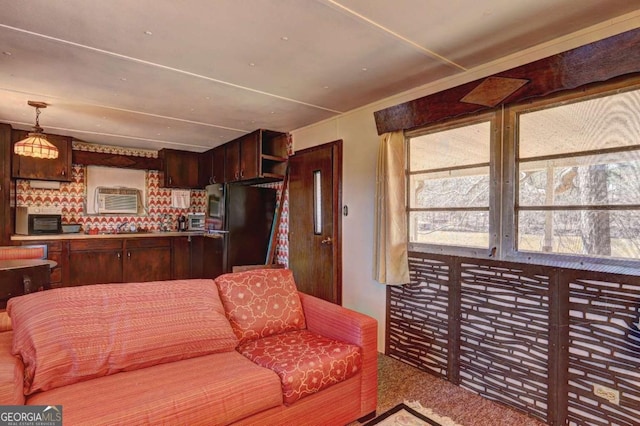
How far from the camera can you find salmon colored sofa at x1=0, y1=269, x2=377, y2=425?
1399mm

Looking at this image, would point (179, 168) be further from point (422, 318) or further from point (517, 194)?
point (517, 194)

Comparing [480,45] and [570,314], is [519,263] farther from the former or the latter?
[480,45]

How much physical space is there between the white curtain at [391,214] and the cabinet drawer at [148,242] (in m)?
3.80

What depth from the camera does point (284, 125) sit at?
13.7 ft

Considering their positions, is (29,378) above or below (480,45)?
below

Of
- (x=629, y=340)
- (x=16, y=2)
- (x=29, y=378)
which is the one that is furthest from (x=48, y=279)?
(x=629, y=340)

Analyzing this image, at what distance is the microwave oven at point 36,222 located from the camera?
4.62 m

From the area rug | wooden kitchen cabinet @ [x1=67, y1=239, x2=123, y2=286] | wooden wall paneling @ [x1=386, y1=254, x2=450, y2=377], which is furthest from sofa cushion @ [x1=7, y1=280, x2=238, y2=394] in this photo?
wooden kitchen cabinet @ [x1=67, y1=239, x2=123, y2=286]

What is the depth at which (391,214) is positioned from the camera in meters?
2.88

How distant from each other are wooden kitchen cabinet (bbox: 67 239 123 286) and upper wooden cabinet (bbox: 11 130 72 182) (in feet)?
3.34

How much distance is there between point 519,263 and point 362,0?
1909 millimetres

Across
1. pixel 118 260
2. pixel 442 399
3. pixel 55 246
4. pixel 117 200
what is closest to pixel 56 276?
pixel 55 246

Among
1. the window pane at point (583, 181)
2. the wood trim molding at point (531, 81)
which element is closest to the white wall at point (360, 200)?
the wood trim molding at point (531, 81)

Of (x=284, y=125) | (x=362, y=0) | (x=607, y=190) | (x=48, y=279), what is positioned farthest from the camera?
(x=284, y=125)
